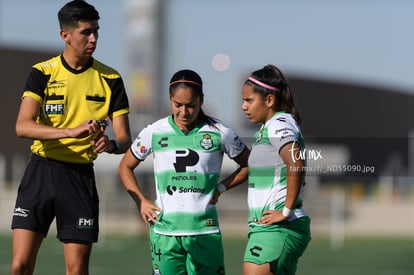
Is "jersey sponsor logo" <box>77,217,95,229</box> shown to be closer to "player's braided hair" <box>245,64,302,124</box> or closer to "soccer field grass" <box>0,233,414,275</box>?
"player's braided hair" <box>245,64,302,124</box>

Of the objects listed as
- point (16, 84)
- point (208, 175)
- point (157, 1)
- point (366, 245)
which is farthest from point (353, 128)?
point (157, 1)

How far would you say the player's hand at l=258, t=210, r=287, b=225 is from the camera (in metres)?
7.63

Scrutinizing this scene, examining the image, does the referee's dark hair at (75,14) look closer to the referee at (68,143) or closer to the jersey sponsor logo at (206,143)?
the referee at (68,143)

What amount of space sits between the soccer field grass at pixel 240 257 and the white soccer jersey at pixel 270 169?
31.9 feet

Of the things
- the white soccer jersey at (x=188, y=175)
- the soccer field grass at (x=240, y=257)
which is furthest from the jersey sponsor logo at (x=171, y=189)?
the soccer field grass at (x=240, y=257)

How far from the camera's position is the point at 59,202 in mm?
7949

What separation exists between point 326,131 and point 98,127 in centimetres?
3143

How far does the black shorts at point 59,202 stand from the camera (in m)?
7.89

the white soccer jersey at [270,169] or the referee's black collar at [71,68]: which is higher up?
the referee's black collar at [71,68]

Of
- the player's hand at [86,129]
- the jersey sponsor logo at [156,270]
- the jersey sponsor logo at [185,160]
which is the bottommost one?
the jersey sponsor logo at [156,270]

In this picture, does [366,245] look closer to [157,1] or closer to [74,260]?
[74,260]

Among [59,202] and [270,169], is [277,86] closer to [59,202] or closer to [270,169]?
[270,169]

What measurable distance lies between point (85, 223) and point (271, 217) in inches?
52.7

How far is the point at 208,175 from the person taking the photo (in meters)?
7.82
